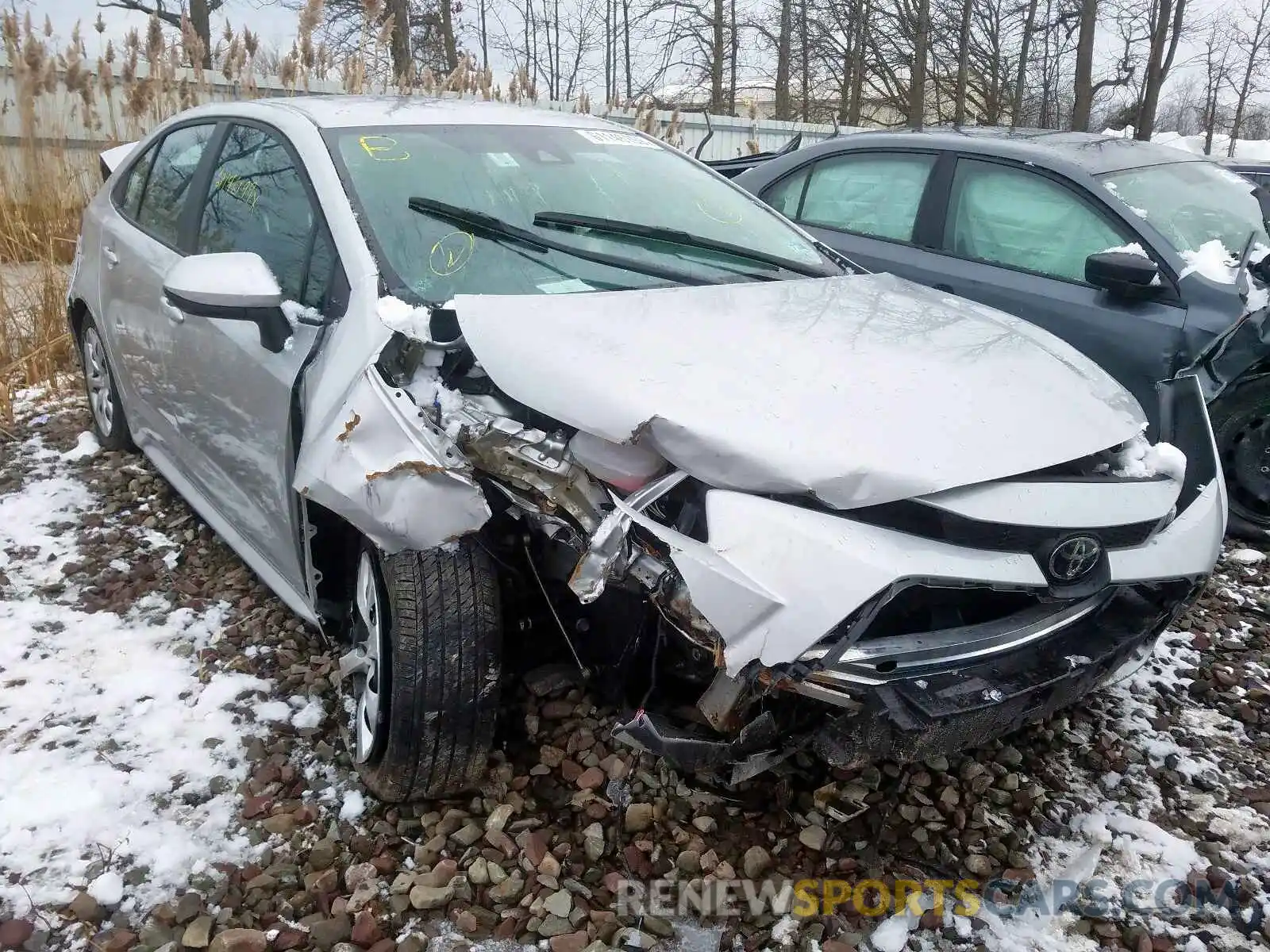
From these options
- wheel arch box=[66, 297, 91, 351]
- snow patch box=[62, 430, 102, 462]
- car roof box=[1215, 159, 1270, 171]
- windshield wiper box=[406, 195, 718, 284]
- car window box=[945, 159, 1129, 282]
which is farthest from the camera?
car roof box=[1215, 159, 1270, 171]

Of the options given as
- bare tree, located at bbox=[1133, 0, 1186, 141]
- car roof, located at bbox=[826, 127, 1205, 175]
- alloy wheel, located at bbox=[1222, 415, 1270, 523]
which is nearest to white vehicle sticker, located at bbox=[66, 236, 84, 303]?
car roof, located at bbox=[826, 127, 1205, 175]

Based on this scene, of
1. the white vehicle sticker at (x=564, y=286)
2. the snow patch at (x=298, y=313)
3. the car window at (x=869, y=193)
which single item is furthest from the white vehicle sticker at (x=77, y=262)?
the car window at (x=869, y=193)

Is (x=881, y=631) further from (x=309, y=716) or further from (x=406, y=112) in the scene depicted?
(x=406, y=112)

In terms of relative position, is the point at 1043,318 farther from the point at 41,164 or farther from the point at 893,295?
the point at 41,164

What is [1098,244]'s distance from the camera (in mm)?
3732

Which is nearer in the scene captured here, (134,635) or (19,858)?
(19,858)

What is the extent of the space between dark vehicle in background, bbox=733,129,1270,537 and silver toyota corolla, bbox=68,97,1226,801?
3.51 ft

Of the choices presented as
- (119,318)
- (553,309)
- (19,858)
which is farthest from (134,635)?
(553,309)

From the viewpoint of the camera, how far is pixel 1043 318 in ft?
12.1

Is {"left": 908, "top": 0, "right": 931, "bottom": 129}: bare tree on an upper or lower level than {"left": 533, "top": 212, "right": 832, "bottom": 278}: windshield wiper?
upper

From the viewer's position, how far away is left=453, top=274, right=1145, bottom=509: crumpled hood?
1669 millimetres

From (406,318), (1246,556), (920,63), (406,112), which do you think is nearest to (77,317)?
(406,112)

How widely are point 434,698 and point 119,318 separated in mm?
2315

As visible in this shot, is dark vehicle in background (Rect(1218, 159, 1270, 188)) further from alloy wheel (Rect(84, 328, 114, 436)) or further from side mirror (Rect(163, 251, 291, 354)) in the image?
alloy wheel (Rect(84, 328, 114, 436))
